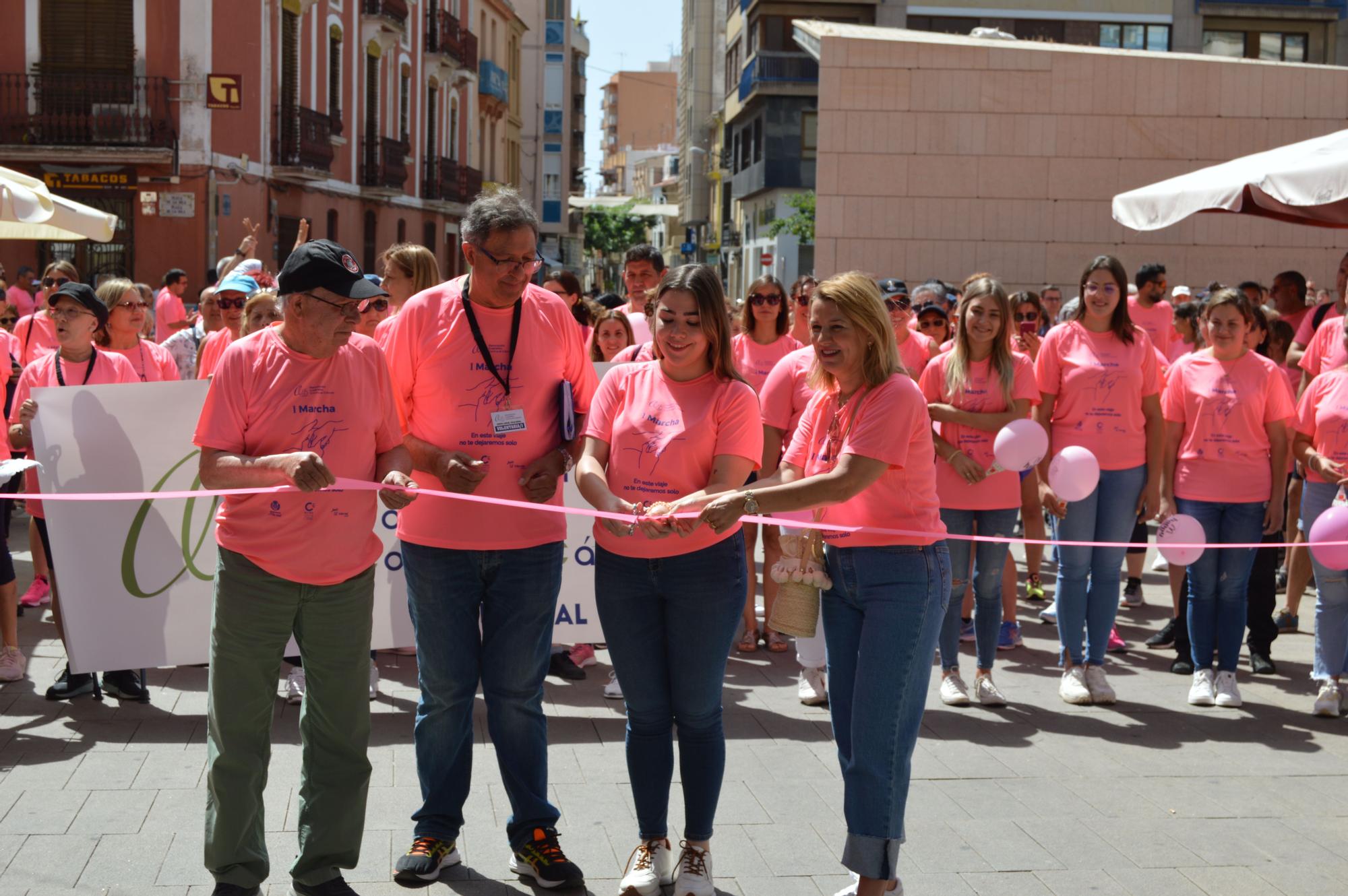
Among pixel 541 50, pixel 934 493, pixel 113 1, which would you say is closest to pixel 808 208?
pixel 541 50

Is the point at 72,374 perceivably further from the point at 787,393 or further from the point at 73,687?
the point at 787,393

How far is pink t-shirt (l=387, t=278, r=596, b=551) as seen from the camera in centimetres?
449

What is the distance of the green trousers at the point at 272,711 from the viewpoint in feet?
13.6

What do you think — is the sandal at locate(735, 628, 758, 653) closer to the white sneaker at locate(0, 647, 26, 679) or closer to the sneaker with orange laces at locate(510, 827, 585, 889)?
the sneaker with orange laces at locate(510, 827, 585, 889)

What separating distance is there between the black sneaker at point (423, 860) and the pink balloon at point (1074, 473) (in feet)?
11.2

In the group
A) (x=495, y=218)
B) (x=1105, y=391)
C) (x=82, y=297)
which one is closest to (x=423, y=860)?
(x=495, y=218)

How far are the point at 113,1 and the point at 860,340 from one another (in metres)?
25.4

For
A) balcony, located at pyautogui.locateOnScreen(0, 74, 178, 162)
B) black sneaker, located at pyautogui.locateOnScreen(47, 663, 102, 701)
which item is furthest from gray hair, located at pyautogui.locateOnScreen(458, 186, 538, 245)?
balcony, located at pyautogui.locateOnScreen(0, 74, 178, 162)

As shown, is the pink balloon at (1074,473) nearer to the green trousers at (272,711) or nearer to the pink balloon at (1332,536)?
the pink balloon at (1332,536)

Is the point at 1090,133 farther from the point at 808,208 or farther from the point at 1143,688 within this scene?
the point at 808,208

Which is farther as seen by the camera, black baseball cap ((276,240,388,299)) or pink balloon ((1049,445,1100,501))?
pink balloon ((1049,445,1100,501))

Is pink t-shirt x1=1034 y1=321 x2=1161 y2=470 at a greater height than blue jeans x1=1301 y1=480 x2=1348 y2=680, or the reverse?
pink t-shirt x1=1034 y1=321 x2=1161 y2=470

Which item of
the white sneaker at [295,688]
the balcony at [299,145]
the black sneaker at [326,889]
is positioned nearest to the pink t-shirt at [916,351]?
the white sneaker at [295,688]

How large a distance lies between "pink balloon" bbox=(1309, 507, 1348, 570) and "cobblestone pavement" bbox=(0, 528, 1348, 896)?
0.85m
